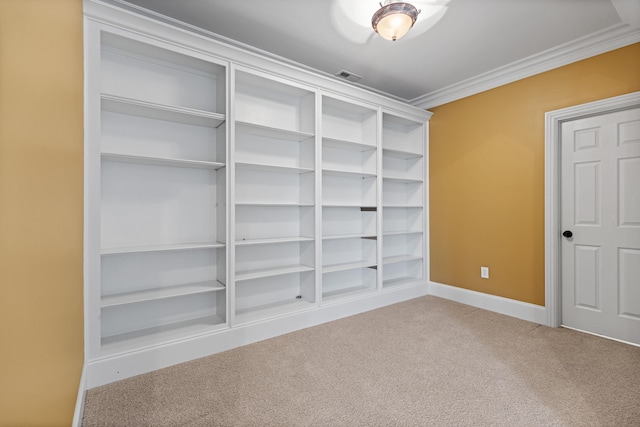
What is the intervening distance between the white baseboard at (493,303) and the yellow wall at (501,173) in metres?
0.06

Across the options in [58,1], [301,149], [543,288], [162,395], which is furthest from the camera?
[301,149]

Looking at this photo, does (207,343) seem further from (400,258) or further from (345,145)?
(400,258)

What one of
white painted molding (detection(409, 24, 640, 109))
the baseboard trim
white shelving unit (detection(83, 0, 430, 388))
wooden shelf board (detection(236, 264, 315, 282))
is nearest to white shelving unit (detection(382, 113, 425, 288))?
white shelving unit (detection(83, 0, 430, 388))

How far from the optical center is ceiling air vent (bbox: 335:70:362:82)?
3.38 metres

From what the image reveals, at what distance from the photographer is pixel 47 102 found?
107cm

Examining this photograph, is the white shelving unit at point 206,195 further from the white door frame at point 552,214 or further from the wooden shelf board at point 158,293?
the white door frame at point 552,214

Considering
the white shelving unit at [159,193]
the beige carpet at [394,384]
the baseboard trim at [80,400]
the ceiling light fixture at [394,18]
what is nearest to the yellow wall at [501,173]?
the beige carpet at [394,384]

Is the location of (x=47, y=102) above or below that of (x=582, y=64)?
below

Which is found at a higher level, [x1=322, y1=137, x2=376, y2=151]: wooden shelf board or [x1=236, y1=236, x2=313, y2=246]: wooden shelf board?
[x1=322, y1=137, x2=376, y2=151]: wooden shelf board

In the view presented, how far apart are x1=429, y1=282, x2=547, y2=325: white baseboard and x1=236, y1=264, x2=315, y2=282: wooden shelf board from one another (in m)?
1.92

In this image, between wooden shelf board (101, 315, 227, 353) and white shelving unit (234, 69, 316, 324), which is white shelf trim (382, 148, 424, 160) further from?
wooden shelf board (101, 315, 227, 353)

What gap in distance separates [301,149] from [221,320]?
182 centimetres

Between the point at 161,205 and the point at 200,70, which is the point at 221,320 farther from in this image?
the point at 200,70

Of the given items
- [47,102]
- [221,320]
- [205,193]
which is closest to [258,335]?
[221,320]
